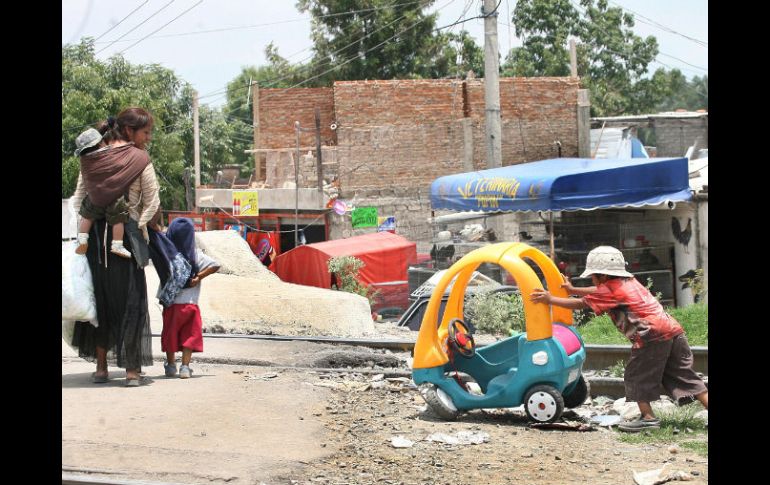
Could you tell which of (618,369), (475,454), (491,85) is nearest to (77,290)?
(475,454)

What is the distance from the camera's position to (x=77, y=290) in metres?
7.62

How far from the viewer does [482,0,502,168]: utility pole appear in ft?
68.6

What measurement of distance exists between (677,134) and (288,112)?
12.5 m

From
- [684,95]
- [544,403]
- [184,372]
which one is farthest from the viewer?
[684,95]

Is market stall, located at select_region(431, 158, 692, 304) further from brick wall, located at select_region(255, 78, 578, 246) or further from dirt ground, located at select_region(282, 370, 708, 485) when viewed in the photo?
dirt ground, located at select_region(282, 370, 708, 485)

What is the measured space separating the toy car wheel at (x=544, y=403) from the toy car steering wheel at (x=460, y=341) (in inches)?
27.3

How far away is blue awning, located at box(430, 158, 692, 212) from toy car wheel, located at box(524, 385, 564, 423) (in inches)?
433

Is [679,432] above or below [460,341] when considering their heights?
below

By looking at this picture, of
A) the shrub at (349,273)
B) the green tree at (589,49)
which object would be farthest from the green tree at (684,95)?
the shrub at (349,273)

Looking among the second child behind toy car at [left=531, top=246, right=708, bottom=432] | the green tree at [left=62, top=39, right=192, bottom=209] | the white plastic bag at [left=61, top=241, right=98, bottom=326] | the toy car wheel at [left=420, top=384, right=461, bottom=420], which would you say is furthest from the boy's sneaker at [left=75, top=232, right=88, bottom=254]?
the green tree at [left=62, top=39, right=192, bottom=209]

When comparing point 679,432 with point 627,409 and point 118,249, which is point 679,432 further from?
point 118,249

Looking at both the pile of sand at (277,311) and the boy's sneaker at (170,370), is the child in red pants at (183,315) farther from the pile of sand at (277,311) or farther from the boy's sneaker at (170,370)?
the pile of sand at (277,311)

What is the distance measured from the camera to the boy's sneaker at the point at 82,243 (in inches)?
301
